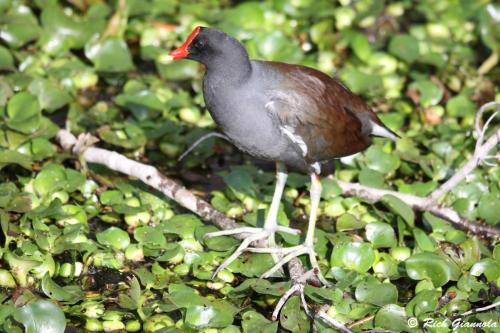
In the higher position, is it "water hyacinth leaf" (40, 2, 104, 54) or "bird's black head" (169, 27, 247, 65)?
"bird's black head" (169, 27, 247, 65)

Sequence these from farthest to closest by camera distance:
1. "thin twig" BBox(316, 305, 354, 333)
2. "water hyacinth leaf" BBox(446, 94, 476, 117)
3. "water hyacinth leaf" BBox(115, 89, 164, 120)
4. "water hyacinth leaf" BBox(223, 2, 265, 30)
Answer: "water hyacinth leaf" BBox(223, 2, 265, 30), "water hyacinth leaf" BBox(446, 94, 476, 117), "water hyacinth leaf" BBox(115, 89, 164, 120), "thin twig" BBox(316, 305, 354, 333)

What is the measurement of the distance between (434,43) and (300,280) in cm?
291

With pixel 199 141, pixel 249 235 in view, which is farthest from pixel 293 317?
pixel 199 141

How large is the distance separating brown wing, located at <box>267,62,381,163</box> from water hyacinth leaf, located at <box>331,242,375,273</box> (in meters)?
0.47

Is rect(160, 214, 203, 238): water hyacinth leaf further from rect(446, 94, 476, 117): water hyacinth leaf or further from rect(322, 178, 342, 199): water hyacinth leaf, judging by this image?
rect(446, 94, 476, 117): water hyacinth leaf

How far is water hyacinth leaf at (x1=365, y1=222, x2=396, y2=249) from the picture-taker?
4043 millimetres

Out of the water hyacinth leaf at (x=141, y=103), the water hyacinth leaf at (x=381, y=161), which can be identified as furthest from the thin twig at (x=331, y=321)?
the water hyacinth leaf at (x=141, y=103)

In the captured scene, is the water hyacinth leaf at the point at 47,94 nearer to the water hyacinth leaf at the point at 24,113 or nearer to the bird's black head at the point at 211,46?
the water hyacinth leaf at the point at 24,113

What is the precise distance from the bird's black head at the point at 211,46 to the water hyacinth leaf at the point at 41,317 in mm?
1313

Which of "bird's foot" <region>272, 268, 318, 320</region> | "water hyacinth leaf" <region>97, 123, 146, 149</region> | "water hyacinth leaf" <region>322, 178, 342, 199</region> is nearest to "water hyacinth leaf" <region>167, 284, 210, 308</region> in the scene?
"bird's foot" <region>272, 268, 318, 320</region>

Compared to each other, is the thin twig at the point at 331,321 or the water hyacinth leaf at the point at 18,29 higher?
the thin twig at the point at 331,321

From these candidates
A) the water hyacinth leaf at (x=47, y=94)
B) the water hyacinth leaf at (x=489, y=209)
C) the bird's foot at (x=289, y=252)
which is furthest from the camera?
the water hyacinth leaf at (x=47, y=94)

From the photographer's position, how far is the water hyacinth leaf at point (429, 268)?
3.74m

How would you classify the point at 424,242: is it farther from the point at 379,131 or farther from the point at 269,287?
the point at 269,287
